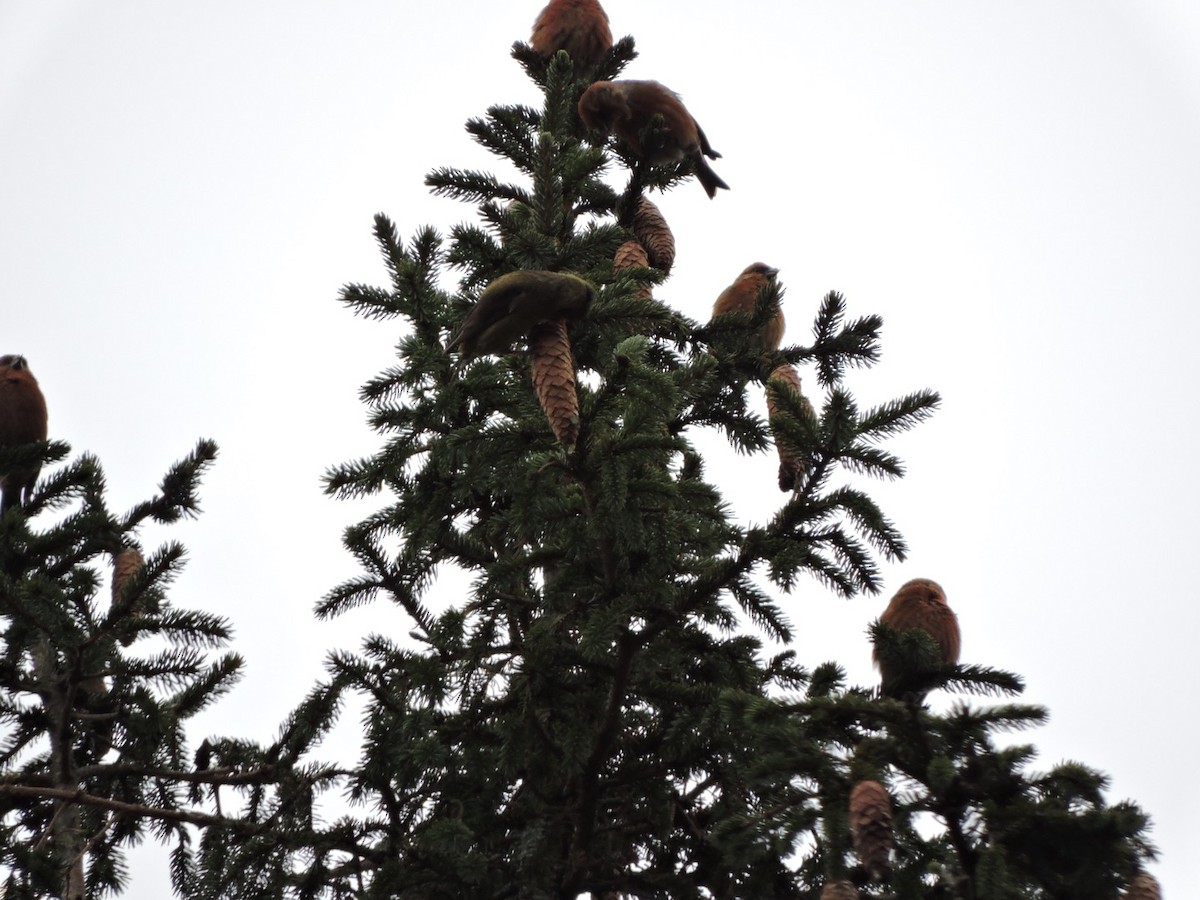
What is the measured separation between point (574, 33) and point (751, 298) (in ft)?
6.58

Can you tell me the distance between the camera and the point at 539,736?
4418mm

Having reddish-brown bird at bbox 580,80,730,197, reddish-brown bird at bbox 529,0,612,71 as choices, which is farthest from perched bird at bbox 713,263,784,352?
reddish-brown bird at bbox 529,0,612,71

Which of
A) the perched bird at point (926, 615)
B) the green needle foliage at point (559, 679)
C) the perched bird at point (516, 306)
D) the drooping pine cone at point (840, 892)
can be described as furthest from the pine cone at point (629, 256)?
the drooping pine cone at point (840, 892)

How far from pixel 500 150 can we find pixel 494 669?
8.33ft

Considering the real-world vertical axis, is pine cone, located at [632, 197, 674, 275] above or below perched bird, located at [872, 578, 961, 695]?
above

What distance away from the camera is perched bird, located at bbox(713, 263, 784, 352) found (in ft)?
19.1

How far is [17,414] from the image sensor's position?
5473mm

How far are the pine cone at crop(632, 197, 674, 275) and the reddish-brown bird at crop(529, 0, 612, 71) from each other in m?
1.37

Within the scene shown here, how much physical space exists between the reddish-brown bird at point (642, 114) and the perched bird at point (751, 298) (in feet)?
2.25

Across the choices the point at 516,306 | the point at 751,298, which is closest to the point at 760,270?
the point at 751,298

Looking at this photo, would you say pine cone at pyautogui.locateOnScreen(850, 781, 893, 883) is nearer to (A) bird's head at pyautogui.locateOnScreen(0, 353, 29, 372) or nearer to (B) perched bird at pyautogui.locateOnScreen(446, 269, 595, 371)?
(B) perched bird at pyautogui.locateOnScreen(446, 269, 595, 371)

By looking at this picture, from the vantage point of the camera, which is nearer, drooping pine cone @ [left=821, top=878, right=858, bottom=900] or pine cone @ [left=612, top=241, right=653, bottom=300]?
drooping pine cone @ [left=821, top=878, right=858, bottom=900]

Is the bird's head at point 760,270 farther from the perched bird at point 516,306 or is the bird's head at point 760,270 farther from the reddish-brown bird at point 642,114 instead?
the perched bird at point 516,306

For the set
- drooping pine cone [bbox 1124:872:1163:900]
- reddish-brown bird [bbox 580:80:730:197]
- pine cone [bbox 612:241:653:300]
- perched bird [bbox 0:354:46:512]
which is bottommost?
drooping pine cone [bbox 1124:872:1163:900]
